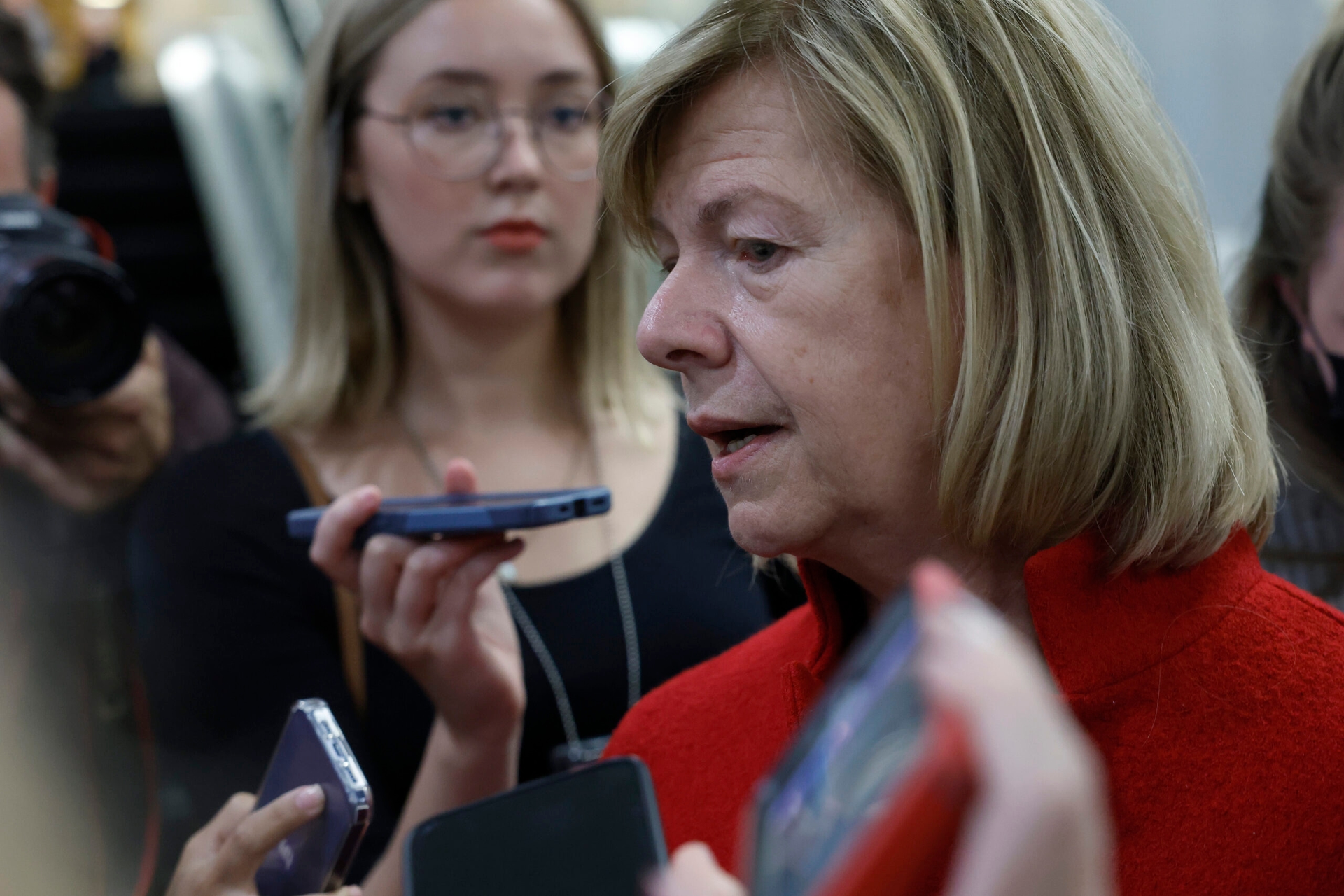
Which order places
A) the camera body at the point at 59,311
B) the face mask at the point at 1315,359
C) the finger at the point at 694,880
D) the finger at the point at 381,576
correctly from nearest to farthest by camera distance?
the finger at the point at 694,880 → the finger at the point at 381,576 → the face mask at the point at 1315,359 → the camera body at the point at 59,311

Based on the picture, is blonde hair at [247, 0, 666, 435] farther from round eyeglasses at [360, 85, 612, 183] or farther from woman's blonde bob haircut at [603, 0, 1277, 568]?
woman's blonde bob haircut at [603, 0, 1277, 568]

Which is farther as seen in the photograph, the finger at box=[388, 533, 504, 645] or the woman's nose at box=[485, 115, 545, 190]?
the woman's nose at box=[485, 115, 545, 190]

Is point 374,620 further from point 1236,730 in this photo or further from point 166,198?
point 166,198

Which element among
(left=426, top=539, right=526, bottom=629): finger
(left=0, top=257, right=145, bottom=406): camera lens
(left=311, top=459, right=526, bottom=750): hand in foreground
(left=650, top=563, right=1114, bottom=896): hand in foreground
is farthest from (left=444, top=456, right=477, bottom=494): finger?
(left=650, top=563, right=1114, bottom=896): hand in foreground

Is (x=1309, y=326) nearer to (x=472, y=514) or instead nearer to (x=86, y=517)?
Answer: (x=472, y=514)

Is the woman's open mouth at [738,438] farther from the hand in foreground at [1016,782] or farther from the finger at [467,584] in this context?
the hand in foreground at [1016,782]

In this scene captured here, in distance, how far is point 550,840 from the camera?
825mm

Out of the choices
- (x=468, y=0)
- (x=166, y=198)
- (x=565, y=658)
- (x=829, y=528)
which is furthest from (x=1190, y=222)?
(x=166, y=198)

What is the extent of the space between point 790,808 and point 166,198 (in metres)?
3.40

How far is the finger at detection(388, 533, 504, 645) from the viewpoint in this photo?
1276 millimetres

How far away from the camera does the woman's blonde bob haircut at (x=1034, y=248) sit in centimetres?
95

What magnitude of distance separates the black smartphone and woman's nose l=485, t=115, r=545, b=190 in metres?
1.04

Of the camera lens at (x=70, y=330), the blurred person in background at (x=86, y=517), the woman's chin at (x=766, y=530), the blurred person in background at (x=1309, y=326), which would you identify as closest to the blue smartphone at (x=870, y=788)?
the woman's chin at (x=766, y=530)

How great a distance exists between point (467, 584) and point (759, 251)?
51 cm
